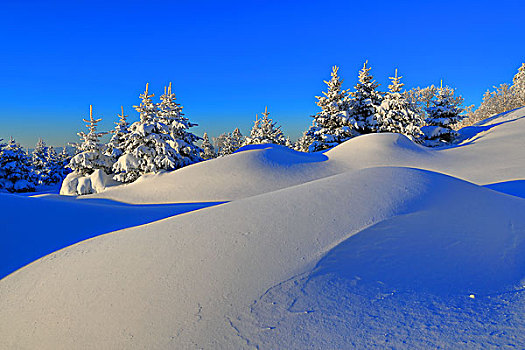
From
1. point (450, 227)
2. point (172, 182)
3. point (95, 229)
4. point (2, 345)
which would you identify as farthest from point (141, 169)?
point (450, 227)

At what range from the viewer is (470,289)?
2623mm

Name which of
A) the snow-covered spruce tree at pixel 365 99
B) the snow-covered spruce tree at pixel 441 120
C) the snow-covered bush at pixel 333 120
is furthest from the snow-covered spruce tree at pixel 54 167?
the snow-covered spruce tree at pixel 441 120

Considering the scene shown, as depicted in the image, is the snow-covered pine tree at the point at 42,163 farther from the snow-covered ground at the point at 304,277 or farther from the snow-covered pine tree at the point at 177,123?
the snow-covered ground at the point at 304,277

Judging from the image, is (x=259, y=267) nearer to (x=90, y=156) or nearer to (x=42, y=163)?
(x=90, y=156)

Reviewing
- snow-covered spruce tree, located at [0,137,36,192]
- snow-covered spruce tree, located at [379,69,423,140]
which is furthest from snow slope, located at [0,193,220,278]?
snow-covered spruce tree, located at [0,137,36,192]

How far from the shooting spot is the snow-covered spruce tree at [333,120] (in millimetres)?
20469

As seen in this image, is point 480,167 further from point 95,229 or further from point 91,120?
point 91,120

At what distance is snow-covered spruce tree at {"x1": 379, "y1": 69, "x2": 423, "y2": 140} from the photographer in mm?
19391

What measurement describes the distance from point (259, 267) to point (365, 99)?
21.8 meters

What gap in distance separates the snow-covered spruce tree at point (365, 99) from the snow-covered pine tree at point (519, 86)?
1924 centimetres

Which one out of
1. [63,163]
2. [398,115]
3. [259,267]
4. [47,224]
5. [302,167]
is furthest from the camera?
[63,163]

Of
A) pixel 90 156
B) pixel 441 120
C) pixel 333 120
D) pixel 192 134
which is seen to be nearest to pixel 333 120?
pixel 333 120

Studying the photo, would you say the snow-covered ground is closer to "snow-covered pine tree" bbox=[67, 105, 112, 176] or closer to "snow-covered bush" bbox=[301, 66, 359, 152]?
"snow-covered pine tree" bbox=[67, 105, 112, 176]

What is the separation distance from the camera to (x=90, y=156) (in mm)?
14453
